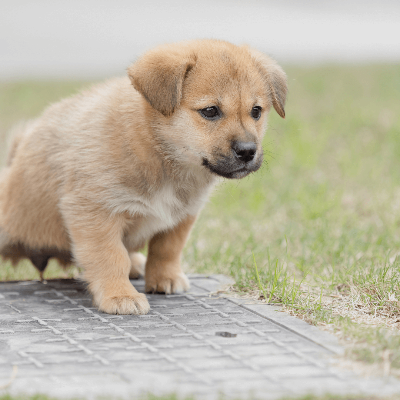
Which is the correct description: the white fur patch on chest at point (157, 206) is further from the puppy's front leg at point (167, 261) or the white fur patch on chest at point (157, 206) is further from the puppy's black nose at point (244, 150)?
the puppy's black nose at point (244, 150)

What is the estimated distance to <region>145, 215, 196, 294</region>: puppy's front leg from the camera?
4.06 metres

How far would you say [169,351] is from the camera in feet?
9.30

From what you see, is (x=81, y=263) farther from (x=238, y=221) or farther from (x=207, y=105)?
(x=238, y=221)

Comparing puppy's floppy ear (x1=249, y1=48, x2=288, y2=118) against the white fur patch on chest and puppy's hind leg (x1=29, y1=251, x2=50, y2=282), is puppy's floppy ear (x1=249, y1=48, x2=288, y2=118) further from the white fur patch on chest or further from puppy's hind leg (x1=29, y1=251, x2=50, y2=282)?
puppy's hind leg (x1=29, y1=251, x2=50, y2=282)

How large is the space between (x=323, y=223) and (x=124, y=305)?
7.68 ft

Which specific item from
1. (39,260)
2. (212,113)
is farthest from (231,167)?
(39,260)

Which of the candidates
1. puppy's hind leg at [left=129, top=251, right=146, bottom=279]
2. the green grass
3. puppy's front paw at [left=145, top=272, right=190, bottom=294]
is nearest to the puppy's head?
the green grass

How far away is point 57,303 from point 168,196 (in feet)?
3.03

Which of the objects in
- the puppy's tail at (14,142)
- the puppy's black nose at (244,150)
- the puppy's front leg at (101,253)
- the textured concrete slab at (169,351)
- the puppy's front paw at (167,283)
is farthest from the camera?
the puppy's tail at (14,142)

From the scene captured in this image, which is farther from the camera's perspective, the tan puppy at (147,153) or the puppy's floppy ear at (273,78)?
the puppy's floppy ear at (273,78)

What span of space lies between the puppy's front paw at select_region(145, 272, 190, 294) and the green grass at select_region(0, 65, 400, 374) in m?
0.36

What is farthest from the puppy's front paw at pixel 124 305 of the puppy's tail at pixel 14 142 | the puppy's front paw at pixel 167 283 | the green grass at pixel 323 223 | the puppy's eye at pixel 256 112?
the puppy's tail at pixel 14 142

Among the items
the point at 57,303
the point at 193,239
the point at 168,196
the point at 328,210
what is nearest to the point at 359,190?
the point at 328,210

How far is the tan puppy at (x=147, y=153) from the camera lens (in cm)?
352
